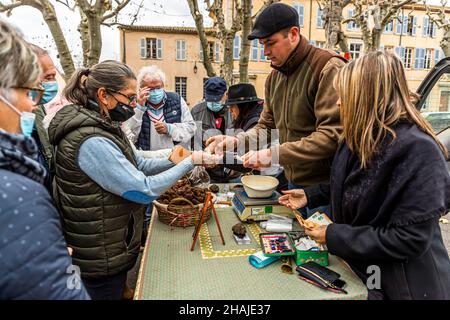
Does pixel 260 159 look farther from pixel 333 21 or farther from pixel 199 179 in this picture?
pixel 333 21

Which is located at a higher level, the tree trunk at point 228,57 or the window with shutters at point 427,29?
the window with shutters at point 427,29

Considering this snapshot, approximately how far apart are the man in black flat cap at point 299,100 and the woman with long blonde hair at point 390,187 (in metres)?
0.45

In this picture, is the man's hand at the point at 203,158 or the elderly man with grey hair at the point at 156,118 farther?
the elderly man with grey hair at the point at 156,118

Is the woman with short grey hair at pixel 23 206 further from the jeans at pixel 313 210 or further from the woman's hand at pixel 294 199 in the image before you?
the jeans at pixel 313 210

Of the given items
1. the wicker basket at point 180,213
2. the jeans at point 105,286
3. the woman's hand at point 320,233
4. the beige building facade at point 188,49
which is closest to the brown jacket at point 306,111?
the woman's hand at point 320,233

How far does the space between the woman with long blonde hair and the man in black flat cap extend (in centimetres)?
45

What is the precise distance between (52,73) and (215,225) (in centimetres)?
182

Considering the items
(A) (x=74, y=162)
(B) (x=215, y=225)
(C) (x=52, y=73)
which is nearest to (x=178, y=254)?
(B) (x=215, y=225)

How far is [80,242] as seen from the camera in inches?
68.1

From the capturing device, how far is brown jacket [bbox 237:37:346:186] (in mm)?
1914

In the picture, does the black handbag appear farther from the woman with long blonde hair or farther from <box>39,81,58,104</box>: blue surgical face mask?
<box>39,81,58,104</box>: blue surgical face mask

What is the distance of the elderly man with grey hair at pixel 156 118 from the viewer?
3.69 metres

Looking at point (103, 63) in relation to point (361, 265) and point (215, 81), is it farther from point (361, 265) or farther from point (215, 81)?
point (215, 81)

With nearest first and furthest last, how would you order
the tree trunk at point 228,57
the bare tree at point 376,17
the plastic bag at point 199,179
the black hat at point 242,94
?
1. the plastic bag at point 199,179
2. the black hat at point 242,94
3. the tree trunk at point 228,57
4. the bare tree at point 376,17
